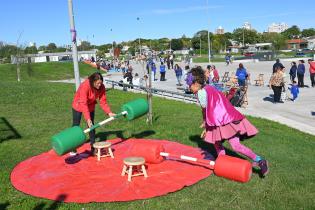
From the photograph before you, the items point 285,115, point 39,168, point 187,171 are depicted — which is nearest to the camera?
point 187,171

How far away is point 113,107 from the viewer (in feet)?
52.0

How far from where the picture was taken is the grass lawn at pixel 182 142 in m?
5.93

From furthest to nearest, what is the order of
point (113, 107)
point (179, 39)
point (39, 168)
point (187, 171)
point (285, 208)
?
point (179, 39) < point (113, 107) < point (39, 168) < point (187, 171) < point (285, 208)

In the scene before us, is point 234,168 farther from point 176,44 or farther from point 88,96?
point 176,44

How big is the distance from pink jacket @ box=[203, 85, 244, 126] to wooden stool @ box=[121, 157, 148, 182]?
1411mm

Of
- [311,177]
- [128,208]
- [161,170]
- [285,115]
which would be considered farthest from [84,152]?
[285,115]

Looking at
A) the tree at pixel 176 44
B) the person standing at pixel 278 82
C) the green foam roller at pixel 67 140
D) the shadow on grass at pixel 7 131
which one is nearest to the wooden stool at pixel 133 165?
the green foam roller at pixel 67 140

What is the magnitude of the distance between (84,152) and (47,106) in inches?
306

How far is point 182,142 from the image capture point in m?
9.66

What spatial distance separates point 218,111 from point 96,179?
8.21 ft

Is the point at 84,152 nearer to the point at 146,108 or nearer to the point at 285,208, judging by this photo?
the point at 146,108

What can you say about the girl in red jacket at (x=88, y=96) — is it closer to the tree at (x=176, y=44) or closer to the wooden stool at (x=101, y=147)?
the wooden stool at (x=101, y=147)

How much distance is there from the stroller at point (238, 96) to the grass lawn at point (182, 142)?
250cm

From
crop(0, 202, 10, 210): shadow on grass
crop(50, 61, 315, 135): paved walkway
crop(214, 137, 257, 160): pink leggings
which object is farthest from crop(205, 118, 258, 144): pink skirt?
crop(50, 61, 315, 135): paved walkway
